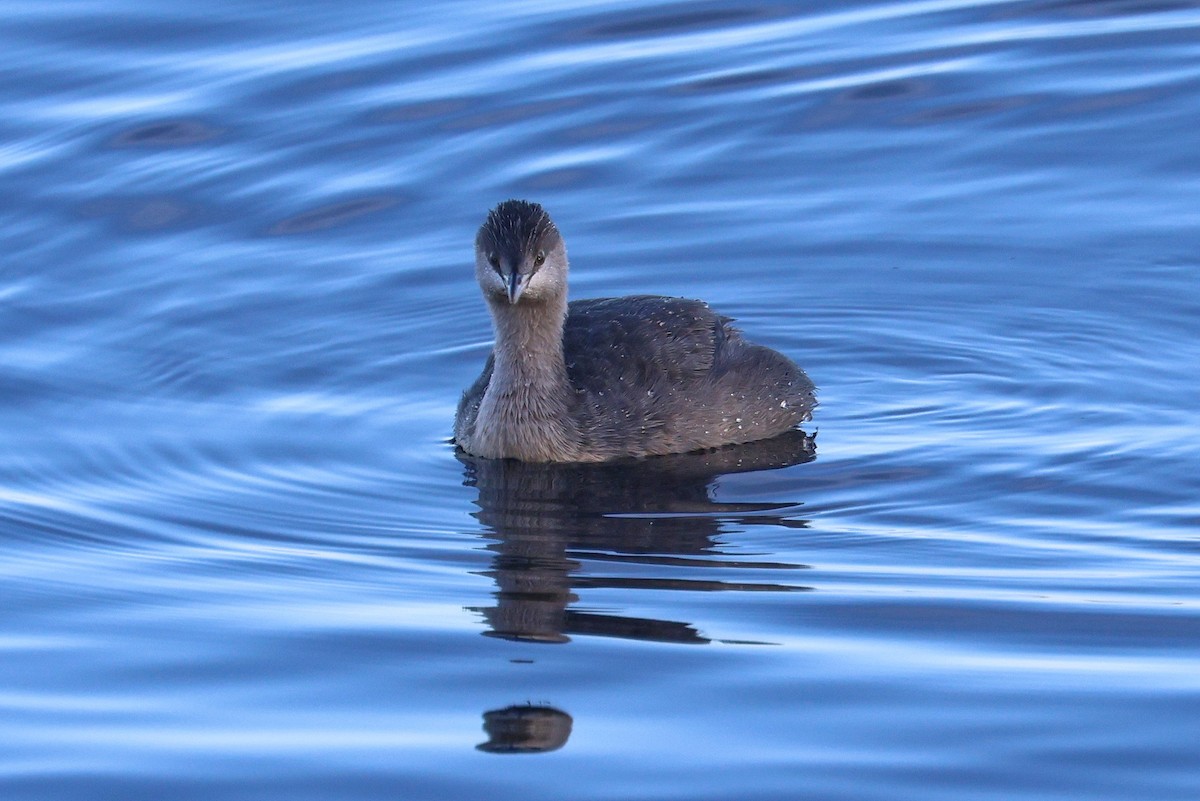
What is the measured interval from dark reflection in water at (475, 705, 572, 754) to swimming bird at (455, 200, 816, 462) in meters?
3.98

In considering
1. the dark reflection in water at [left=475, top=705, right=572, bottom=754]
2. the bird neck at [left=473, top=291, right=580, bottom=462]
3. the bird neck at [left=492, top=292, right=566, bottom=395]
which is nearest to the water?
the dark reflection in water at [left=475, top=705, right=572, bottom=754]

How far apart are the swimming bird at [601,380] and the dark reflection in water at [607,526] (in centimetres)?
12

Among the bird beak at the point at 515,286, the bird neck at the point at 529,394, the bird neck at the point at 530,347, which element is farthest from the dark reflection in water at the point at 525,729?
the bird neck at the point at 530,347

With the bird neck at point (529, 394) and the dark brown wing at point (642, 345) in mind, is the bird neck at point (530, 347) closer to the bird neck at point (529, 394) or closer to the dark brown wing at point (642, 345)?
the bird neck at point (529, 394)

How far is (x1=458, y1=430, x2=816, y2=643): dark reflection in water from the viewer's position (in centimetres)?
922

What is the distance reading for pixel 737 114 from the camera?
671 inches

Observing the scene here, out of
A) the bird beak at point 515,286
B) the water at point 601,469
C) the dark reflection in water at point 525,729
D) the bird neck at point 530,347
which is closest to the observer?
the dark reflection in water at point 525,729

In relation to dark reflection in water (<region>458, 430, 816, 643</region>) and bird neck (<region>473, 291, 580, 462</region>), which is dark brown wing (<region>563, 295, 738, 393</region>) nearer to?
bird neck (<region>473, 291, 580, 462</region>)

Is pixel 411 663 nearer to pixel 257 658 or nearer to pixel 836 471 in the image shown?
pixel 257 658

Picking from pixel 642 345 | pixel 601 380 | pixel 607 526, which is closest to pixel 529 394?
pixel 601 380

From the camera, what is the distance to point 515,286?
11547 mm

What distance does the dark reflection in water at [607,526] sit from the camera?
30.2 ft

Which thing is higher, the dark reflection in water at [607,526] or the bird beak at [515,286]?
the bird beak at [515,286]

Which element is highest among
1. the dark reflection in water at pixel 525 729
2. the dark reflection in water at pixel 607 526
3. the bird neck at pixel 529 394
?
the bird neck at pixel 529 394
